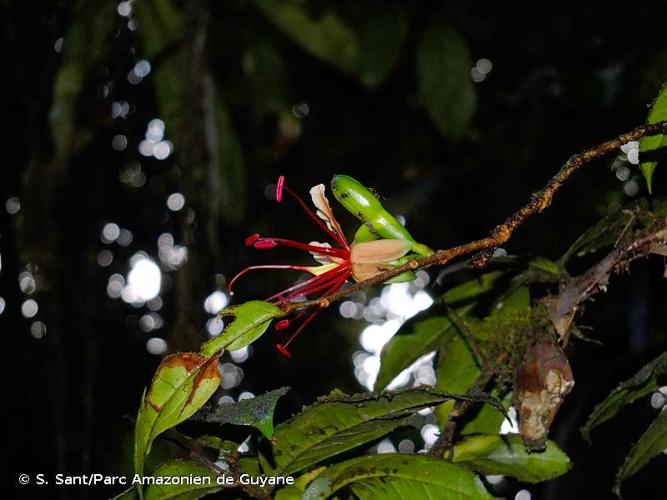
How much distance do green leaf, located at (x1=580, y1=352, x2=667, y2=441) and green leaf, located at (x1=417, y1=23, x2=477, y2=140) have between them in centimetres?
116

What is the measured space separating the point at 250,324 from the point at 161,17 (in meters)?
1.36

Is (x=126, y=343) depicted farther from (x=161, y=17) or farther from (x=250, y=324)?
(x=250, y=324)

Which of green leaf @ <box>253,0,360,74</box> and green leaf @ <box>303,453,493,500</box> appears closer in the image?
green leaf @ <box>303,453,493,500</box>

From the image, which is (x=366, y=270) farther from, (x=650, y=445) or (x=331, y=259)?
(x=650, y=445)

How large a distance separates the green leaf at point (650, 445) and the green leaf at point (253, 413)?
444 millimetres

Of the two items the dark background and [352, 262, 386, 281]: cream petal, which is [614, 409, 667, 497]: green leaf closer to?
[352, 262, 386, 281]: cream petal

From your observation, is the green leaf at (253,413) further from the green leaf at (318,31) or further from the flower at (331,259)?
the green leaf at (318,31)

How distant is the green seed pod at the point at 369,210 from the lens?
0.84m

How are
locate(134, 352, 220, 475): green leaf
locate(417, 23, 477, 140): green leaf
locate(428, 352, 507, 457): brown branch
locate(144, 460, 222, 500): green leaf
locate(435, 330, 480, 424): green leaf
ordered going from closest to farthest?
locate(134, 352, 220, 475): green leaf < locate(144, 460, 222, 500): green leaf < locate(428, 352, 507, 457): brown branch < locate(435, 330, 480, 424): green leaf < locate(417, 23, 477, 140): green leaf

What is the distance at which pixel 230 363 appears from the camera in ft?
13.4

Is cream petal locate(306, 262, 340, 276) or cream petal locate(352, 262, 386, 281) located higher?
cream petal locate(306, 262, 340, 276)

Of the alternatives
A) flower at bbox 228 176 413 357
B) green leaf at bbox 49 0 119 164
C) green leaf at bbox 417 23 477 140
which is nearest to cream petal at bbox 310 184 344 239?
flower at bbox 228 176 413 357

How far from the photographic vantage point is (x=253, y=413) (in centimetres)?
71

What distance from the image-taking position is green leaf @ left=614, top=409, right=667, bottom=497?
2.87 ft
